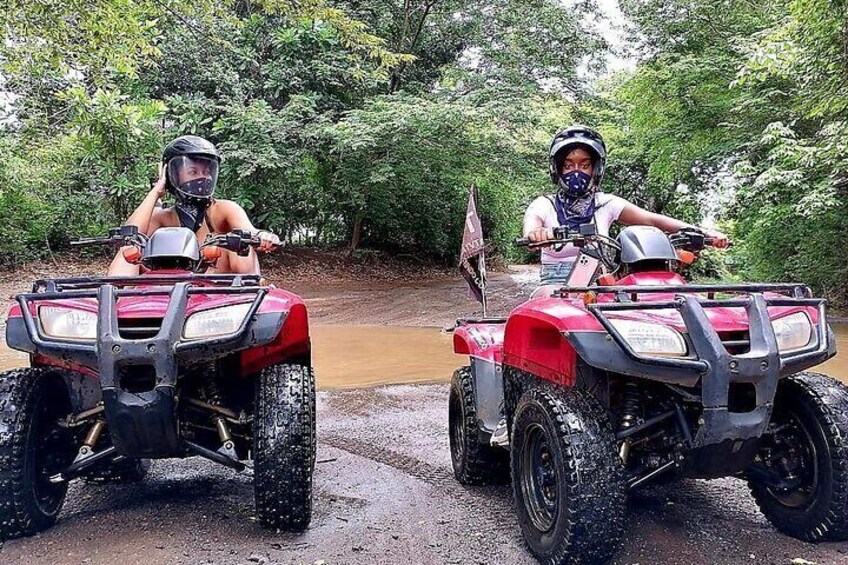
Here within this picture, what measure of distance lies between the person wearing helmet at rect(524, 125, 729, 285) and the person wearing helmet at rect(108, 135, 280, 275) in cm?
156

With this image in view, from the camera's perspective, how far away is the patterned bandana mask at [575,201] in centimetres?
383

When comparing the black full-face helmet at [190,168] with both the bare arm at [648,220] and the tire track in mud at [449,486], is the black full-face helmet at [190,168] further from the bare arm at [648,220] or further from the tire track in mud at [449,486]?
the bare arm at [648,220]

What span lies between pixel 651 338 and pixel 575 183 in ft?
5.38

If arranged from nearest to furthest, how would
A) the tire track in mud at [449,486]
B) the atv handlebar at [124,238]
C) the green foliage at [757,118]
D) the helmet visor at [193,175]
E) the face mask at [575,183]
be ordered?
the tire track in mud at [449,486] → the atv handlebar at [124,238] → the face mask at [575,183] → the helmet visor at [193,175] → the green foliage at [757,118]

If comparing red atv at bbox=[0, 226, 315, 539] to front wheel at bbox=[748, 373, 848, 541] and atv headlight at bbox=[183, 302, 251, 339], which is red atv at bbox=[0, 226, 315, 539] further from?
front wheel at bbox=[748, 373, 848, 541]

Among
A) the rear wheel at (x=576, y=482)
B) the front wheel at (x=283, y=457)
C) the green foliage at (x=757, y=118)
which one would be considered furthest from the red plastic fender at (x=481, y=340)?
the green foliage at (x=757, y=118)

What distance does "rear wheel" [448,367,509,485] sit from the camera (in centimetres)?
376

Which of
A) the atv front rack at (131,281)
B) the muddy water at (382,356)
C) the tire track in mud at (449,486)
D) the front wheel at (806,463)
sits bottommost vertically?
the muddy water at (382,356)

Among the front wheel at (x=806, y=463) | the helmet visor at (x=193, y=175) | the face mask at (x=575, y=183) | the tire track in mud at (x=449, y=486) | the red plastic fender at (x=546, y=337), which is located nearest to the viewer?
the red plastic fender at (x=546, y=337)

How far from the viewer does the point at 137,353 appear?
2.57 metres

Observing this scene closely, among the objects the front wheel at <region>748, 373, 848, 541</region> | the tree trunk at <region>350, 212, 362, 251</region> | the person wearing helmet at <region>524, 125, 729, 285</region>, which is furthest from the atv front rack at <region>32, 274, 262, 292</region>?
the tree trunk at <region>350, 212, 362, 251</region>

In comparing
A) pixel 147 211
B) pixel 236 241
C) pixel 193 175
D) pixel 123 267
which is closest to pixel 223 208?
pixel 193 175

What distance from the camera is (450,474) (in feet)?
13.6

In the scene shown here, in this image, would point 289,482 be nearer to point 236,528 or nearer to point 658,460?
point 236,528
